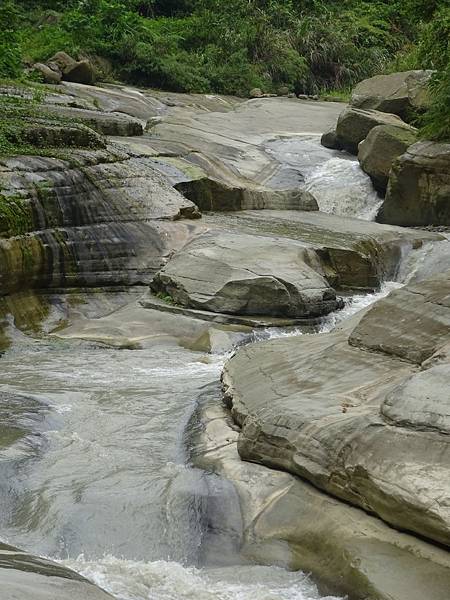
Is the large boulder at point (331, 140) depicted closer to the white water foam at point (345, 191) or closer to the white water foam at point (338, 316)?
the white water foam at point (345, 191)

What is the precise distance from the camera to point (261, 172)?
56.0ft

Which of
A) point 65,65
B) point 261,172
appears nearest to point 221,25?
point 65,65

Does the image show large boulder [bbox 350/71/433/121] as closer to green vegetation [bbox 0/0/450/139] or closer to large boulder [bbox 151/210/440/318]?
green vegetation [bbox 0/0/450/139]

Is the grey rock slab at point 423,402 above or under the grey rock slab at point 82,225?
above

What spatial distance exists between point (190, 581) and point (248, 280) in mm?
5767

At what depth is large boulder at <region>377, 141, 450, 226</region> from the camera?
14625 mm

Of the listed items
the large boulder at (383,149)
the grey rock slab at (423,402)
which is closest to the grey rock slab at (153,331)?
the grey rock slab at (423,402)

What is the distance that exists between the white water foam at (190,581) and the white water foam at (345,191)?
38.2ft

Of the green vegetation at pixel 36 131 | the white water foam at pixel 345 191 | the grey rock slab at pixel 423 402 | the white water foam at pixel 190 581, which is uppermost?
the grey rock slab at pixel 423 402

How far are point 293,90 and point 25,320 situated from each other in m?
18.3

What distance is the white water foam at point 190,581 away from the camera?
4902 millimetres

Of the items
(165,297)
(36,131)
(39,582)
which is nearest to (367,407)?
(39,582)

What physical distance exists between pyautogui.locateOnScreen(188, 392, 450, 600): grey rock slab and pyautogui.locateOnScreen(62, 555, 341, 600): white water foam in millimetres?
109

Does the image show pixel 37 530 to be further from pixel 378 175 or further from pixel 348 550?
pixel 378 175
